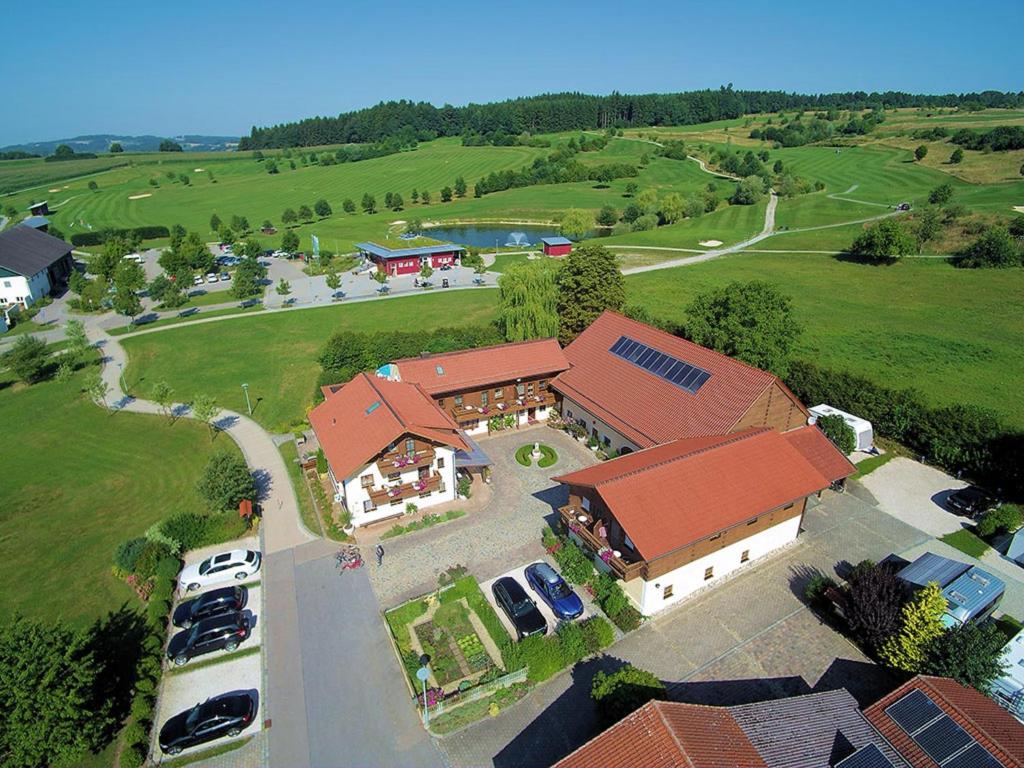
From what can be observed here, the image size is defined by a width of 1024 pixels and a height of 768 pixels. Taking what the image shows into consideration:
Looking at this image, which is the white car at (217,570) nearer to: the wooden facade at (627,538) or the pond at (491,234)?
the wooden facade at (627,538)

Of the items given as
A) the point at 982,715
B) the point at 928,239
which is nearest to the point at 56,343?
the point at 982,715

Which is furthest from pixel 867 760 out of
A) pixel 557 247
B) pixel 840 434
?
pixel 557 247

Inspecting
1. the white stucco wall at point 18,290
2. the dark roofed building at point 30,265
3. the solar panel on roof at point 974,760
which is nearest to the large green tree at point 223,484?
the solar panel on roof at point 974,760

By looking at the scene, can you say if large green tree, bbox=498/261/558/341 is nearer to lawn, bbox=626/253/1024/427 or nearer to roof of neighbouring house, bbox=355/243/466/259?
lawn, bbox=626/253/1024/427

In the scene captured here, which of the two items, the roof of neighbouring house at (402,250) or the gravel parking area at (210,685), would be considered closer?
the gravel parking area at (210,685)

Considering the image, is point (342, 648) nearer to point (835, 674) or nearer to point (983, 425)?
point (835, 674)

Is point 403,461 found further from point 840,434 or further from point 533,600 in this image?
point 840,434

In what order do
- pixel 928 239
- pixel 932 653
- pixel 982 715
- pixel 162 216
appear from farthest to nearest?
pixel 162 216, pixel 928 239, pixel 932 653, pixel 982 715
